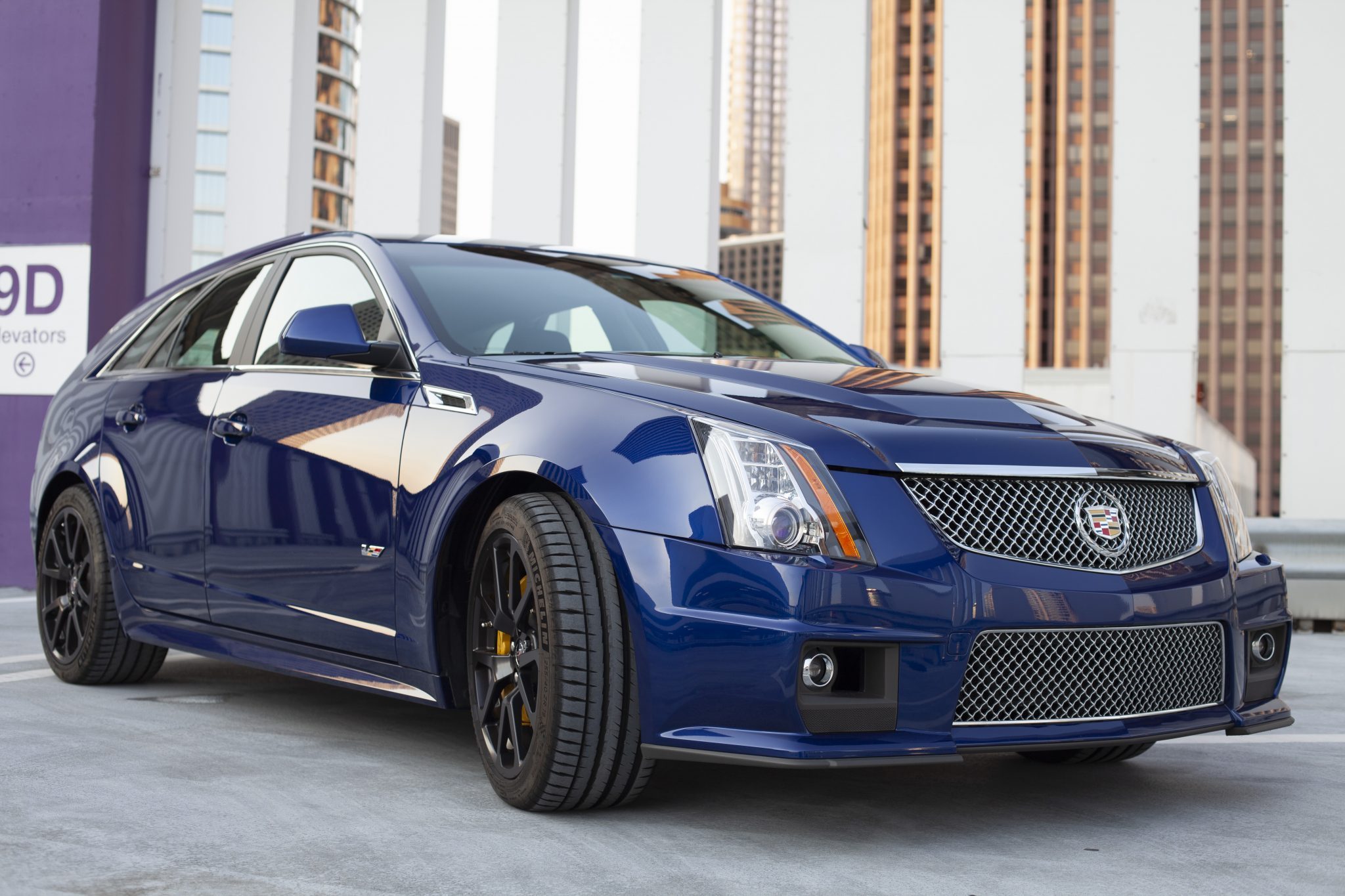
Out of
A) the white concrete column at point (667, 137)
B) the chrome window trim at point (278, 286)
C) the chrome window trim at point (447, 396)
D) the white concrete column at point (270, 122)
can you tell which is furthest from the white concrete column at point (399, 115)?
the chrome window trim at point (447, 396)

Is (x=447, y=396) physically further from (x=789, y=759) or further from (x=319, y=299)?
(x=789, y=759)

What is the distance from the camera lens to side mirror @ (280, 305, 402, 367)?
158 inches

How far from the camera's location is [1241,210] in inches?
5246

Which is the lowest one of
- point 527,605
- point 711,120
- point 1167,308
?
point 527,605

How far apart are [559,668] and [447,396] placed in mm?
878

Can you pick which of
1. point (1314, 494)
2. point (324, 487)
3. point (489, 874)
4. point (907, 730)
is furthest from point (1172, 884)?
Result: point (1314, 494)

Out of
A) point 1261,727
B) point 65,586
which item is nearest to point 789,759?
point 1261,727

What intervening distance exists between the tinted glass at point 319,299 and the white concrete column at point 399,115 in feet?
18.8

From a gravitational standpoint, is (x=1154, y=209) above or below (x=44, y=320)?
above

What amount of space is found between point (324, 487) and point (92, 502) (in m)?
1.68

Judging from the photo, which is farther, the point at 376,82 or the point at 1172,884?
the point at 376,82

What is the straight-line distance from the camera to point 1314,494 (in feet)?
29.2

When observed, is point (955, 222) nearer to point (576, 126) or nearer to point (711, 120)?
point (711, 120)

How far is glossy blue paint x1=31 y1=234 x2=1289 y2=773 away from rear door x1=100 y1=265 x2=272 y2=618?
0.7 inches
